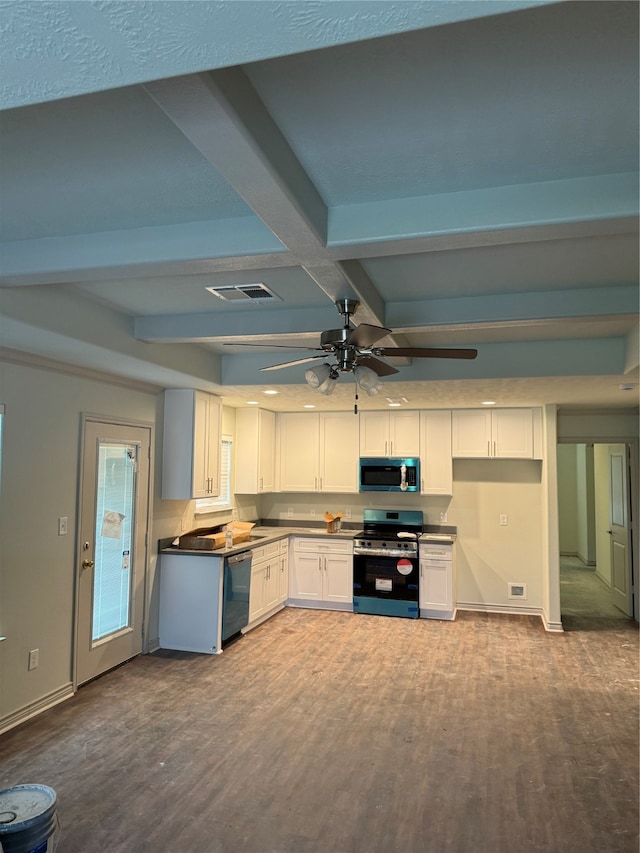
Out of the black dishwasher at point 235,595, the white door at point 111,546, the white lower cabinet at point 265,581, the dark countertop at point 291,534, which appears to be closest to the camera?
the white door at point 111,546

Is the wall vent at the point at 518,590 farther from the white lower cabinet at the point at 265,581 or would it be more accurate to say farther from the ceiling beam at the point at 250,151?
the ceiling beam at the point at 250,151

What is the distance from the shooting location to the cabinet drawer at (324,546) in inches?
257

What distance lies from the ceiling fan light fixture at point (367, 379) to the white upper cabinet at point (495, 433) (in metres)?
3.48

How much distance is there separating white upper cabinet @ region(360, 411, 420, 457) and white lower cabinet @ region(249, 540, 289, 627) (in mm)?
1523

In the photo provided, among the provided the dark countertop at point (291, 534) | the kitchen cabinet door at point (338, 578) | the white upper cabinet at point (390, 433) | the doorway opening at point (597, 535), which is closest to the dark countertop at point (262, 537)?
the dark countertop at point (291, 534)

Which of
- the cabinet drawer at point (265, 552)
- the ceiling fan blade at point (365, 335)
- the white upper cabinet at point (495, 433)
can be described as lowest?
the cabinet drawer at point (265, 552)

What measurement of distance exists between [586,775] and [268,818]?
173 centimetres

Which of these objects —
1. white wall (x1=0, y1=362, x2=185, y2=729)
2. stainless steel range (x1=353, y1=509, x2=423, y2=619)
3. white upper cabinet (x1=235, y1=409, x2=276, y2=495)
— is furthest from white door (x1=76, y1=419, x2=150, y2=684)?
stainless steel range (x1=353, y1=509, x2=423, y2=619)

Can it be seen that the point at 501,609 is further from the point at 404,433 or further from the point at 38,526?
the point at 38,526

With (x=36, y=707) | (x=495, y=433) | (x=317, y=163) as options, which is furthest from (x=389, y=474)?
(x=317, y=163)

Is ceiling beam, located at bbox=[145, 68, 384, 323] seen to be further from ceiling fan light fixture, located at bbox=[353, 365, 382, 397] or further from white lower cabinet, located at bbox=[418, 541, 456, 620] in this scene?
white lower cabinet, located at bbox=[418, 541, 456, 620]

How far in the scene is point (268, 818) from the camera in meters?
2.68

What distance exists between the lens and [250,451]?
6.68m

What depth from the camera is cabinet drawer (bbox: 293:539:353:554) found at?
6523mm
